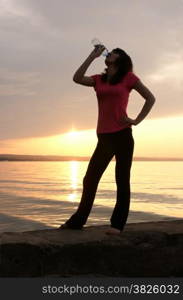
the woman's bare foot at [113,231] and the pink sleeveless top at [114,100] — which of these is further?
the woman's bare foot at [113,231]

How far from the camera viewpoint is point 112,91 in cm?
574

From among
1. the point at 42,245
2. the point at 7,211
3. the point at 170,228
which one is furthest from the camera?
the point at 7,211

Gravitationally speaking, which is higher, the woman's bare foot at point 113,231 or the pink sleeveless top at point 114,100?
the pink sleeveless top at point 114,100

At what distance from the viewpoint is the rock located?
5547 millimetres

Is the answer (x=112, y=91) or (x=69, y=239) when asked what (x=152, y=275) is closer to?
(x=69, y=239)

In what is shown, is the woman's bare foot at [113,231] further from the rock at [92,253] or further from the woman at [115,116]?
the woman at [115,116]

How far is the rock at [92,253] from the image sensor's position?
555cm

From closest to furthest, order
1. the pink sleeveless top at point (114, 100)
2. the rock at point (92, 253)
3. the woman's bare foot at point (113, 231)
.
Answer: the rock at point (92, 253)
the pink sleeveless top at point (114, 100)
the woman's bare foot at point (113, 231)

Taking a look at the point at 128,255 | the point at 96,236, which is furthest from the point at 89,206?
the point at 128,255

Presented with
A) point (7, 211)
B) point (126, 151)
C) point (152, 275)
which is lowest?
point (7, 211)

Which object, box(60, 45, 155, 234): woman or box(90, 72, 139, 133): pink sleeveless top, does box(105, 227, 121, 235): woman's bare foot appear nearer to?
box(60, 45, 155, 234): woman

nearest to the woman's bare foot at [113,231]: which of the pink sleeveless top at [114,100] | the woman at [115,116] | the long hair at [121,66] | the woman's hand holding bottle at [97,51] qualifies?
the woman at [115,116]

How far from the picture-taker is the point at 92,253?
19.0 feet

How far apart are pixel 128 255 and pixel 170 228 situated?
3.36 ft
